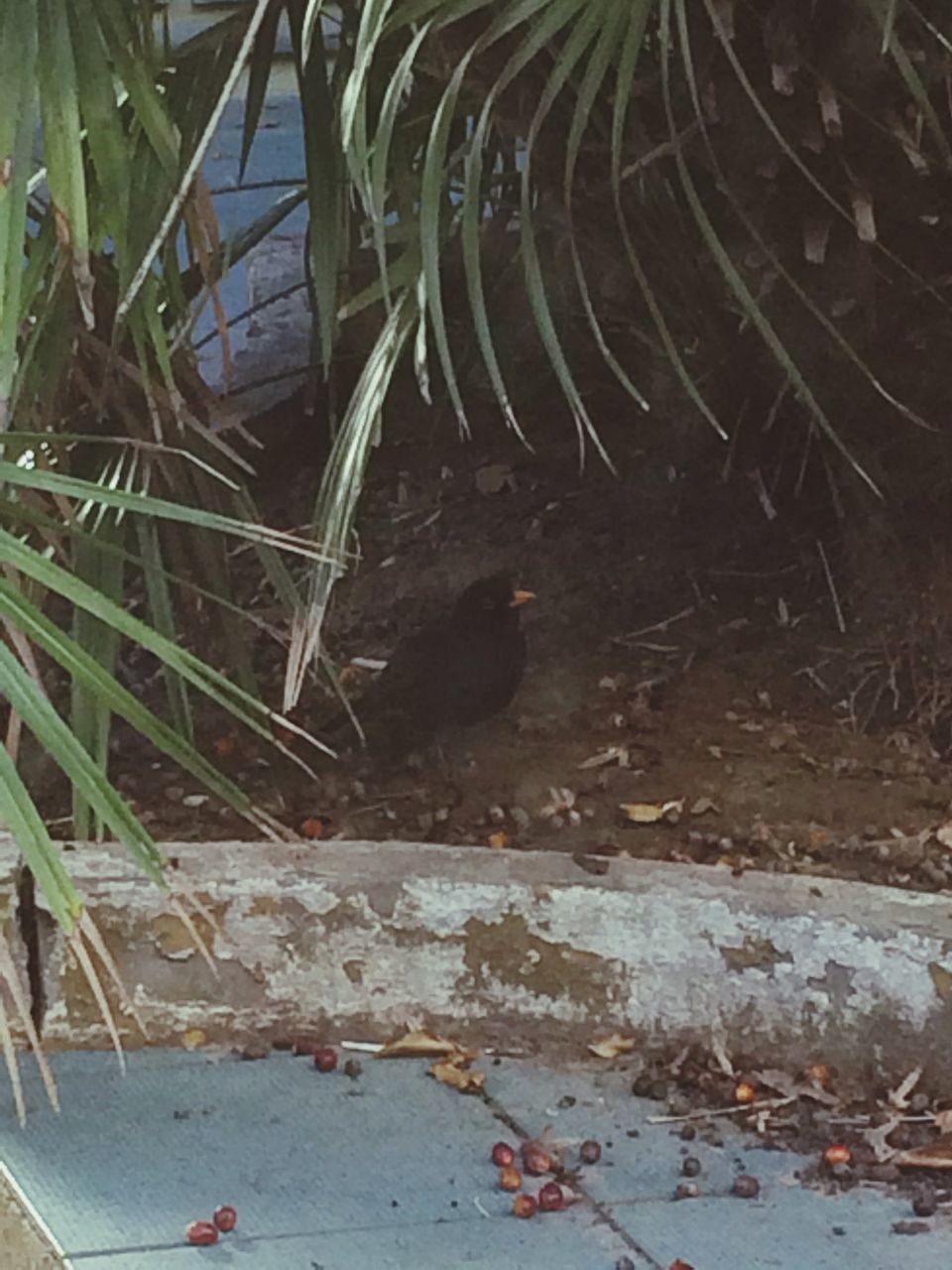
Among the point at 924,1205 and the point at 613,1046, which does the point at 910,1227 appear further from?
the point at 613,1046

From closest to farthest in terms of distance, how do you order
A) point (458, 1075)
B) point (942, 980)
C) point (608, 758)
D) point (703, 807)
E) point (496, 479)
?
1. point (942, 980)
2. point (458, 1075)
3. point (703, 807)
4. point (608, 758)
5. point (496, 479)

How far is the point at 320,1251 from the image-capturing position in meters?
1.71

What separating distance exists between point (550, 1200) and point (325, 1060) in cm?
40

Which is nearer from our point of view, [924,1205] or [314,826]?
[924,1205]

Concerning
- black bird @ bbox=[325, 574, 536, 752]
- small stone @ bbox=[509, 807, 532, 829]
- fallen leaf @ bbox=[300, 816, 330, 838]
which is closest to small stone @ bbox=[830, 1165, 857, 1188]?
small stone @ bbox=[509, 807, 532, 829]

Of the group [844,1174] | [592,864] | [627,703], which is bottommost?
[844,1174]

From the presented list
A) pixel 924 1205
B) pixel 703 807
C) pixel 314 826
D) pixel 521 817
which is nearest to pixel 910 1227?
pixel 924 1205

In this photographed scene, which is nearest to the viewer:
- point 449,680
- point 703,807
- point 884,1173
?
point 884,1173

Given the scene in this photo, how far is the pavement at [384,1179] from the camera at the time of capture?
1709mm

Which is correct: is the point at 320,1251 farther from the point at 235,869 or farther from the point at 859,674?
the point at 859,674

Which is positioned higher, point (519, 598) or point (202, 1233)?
point (519, 598)

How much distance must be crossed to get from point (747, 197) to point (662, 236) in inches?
8.0

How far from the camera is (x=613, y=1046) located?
2.09 m

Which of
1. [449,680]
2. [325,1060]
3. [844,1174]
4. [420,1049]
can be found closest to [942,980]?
[844,1174]
